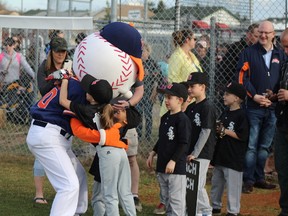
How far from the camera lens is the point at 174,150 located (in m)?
6.86

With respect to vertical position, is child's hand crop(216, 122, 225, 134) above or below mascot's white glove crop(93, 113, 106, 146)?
below

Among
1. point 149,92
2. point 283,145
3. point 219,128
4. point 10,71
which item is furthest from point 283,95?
point 10,71

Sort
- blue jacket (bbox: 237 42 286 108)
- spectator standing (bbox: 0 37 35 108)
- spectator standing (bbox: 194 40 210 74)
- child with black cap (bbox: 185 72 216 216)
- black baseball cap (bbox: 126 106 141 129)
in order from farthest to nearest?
spectator standing (bbox: 0 37 35 108), spectator standing (bbox: 194 40 210 74), blue jacket (bbox: 237 42 286 108), child with black cap (bbox: 185 72 216 216), black baseball cap (bbox: 126 106 141 129)

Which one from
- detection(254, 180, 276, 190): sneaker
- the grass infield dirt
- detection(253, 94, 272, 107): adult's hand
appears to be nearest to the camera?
the grass infield dirt

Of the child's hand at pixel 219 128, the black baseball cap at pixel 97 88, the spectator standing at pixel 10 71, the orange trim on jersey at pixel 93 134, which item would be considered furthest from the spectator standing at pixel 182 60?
the spectator standing at pixel 10 71

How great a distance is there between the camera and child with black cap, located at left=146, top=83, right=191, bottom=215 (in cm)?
679

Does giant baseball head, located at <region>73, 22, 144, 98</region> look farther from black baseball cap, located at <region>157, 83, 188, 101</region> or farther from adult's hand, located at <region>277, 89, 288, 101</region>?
adult's hand, located at <region>277, 89, 288, 101</region>

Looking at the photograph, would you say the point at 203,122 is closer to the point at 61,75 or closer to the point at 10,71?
the point at 61,75

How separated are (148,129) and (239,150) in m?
3.80

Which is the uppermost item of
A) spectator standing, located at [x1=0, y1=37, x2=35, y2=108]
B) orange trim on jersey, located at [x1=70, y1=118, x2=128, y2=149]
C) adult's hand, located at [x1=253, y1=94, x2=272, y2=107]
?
orange trim on jersey, located at [x1=70, y1=118, x2=128, y2=149]

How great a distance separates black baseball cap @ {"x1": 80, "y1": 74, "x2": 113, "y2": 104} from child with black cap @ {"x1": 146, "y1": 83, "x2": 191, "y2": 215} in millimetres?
1136

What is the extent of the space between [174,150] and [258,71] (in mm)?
2465

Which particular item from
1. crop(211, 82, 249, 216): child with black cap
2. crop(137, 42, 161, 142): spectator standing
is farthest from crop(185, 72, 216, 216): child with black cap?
crop(137, 42, 161, 142): spectator standing

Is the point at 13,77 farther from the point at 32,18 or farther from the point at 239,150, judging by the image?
the point at 239,150
